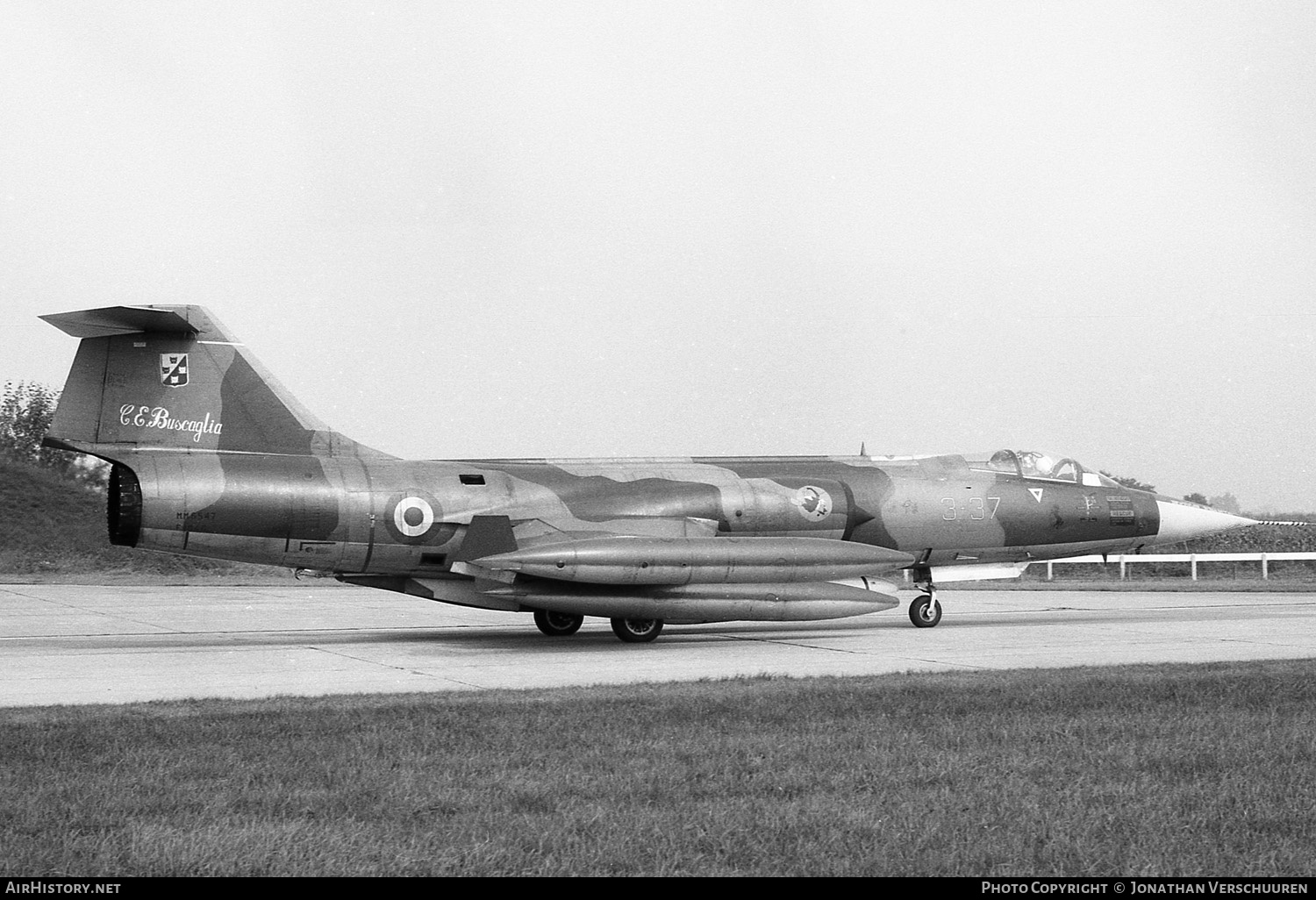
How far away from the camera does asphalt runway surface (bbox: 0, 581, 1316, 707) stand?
476 inches

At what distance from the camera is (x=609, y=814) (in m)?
5.82

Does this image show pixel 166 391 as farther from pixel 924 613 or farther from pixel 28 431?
pixel 28 431

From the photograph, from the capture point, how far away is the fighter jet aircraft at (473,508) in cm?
1481

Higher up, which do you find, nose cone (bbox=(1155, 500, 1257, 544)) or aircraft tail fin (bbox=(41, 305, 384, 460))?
aircraft tail fin (bbox=(41, 305, 384, 460))

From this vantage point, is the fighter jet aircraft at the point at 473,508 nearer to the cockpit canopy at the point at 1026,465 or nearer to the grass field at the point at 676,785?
the cockpit canopy at the point at 1026,465

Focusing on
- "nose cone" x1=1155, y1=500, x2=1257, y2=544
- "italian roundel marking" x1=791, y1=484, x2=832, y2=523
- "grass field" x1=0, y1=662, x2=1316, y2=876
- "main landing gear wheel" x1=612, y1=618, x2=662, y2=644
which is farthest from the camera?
"nose cone" x1=1155, y1=500, x2=1257, y2=544

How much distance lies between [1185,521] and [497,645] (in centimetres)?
1098

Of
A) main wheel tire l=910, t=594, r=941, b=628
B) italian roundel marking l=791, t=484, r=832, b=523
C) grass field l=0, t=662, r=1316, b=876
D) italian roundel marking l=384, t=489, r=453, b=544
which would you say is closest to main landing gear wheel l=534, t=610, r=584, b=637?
italian roundel marking l=384, t=489, r=453, b=544

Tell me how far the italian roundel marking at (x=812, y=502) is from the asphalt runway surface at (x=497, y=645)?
1.67 meters

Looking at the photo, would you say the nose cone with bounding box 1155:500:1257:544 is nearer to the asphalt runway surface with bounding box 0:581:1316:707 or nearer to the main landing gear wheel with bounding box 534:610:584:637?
the asphalt runway surface with bounding box 0:581:1316:707

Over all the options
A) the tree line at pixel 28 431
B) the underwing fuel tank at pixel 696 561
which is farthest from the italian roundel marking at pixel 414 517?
the tree line at pixel 28 431

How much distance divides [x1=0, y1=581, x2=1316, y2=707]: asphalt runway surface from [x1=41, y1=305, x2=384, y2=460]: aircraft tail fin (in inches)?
98.9

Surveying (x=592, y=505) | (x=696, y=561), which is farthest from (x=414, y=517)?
(x=696, y=561)

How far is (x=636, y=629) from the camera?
54.5 ft
